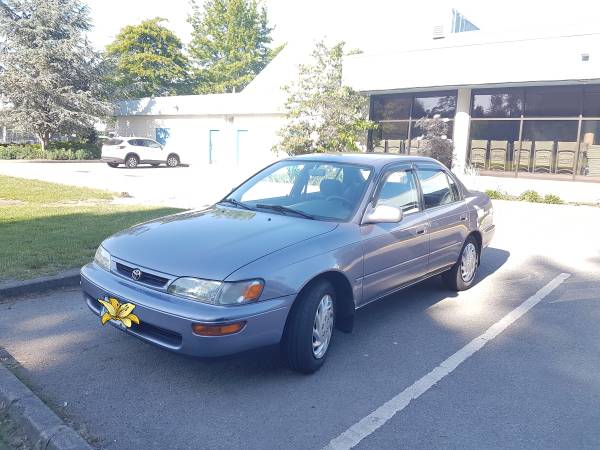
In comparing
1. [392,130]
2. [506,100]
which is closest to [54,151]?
[392,130]

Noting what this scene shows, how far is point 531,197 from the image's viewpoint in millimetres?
14977

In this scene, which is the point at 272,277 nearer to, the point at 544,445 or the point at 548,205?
the point at 544,445

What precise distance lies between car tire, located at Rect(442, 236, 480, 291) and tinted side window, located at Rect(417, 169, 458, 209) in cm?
60

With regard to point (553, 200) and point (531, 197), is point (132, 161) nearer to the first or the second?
point (531, 197)

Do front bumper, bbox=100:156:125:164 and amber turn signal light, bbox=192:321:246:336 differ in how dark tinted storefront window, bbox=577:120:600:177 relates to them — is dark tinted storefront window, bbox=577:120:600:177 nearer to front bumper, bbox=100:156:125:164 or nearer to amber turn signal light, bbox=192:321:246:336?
amber turn signal light, bbox=192:321:246:336

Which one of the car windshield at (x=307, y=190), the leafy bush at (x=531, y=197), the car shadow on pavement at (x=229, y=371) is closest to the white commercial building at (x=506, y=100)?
the leafy bush at (x=531, y=197)

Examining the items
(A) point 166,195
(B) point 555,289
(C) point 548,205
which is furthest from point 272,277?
(C) point 548,205

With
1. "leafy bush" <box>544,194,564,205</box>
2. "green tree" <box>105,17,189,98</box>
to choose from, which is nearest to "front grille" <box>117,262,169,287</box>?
"leafy bush" <box>544,194,564,205</box>

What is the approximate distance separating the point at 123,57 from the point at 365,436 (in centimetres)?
5143

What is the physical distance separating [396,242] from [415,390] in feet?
4.48

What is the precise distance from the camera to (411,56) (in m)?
17.2

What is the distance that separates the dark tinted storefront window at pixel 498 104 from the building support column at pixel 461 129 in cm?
27

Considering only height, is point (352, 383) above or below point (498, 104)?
below

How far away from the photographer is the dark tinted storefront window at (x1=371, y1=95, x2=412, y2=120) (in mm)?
18797
